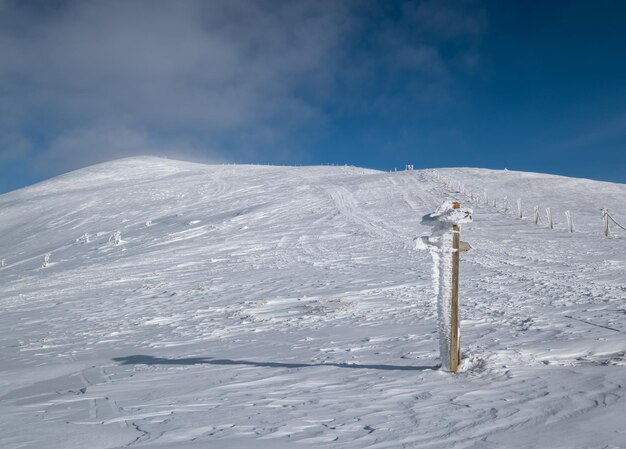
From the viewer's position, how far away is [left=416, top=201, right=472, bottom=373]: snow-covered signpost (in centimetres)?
673

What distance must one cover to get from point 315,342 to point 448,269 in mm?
3378

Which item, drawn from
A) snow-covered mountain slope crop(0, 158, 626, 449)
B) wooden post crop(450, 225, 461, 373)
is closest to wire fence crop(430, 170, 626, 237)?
snow-covered mountain slope crop(0, 158, 626, 449)

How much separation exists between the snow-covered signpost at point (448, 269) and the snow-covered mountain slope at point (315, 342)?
0.36m

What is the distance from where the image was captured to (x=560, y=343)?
7500 mm

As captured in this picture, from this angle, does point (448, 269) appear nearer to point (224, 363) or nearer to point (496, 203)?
point (224, 363)

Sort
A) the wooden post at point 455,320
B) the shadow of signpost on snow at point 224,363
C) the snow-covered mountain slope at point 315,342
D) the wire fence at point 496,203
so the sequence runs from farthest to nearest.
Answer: the wire fence at point 496,203, the shadow of signpost on snow at point 224,363, the wooden post at point 455,320, the snow-covered mountain slope at point 315,342

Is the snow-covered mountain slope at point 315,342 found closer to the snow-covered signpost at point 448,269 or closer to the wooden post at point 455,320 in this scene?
the wooden post at point 455,320

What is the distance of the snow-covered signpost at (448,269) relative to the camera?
22.1 feet

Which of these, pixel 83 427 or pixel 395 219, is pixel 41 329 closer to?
pixel 83 427

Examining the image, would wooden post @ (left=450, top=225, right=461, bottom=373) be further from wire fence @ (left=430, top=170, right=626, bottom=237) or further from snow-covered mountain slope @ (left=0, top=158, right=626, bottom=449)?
wire fence @ (left=430, top=170, right=626, bottom=237)

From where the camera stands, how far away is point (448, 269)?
22.7 ft

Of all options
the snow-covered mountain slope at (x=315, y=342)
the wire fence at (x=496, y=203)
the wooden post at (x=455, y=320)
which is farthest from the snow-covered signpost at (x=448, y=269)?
the wire fence at (x=496, y=203)

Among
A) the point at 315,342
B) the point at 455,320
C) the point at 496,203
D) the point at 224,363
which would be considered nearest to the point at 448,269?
the point at 455,320

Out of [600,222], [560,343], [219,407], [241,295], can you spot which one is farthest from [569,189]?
[219,407]
